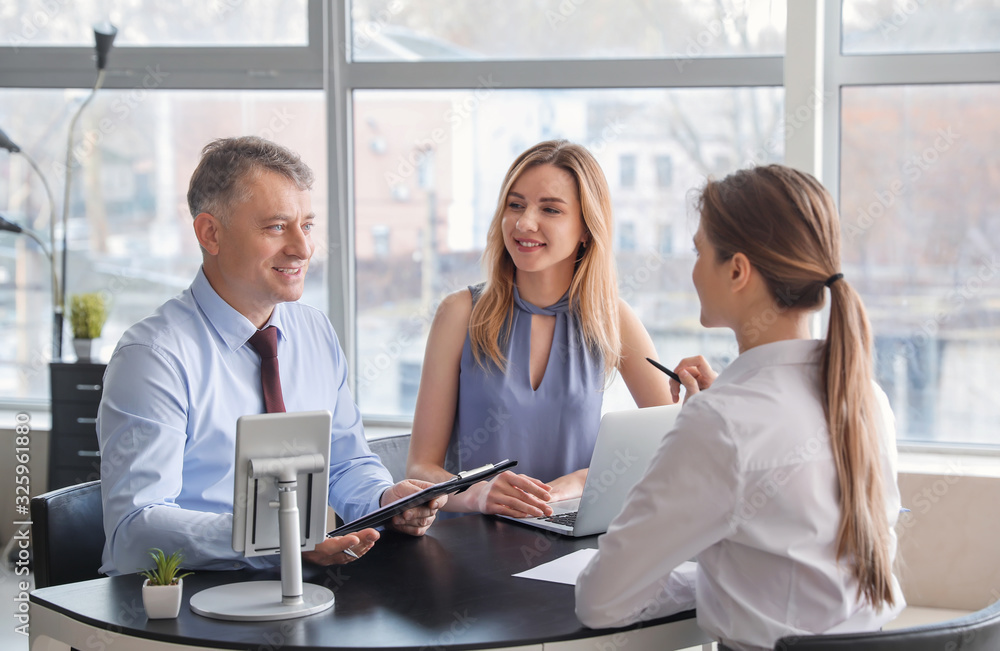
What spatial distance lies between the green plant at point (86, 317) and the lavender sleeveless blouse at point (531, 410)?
221 centimetres

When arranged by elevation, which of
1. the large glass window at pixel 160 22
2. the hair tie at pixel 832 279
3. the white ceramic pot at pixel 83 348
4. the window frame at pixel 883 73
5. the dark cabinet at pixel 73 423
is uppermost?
the large glass window at pixel 160 22

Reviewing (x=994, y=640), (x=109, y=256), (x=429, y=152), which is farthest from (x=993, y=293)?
(x=109, y=256)

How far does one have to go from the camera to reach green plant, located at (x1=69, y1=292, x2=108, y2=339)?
4.02 metres

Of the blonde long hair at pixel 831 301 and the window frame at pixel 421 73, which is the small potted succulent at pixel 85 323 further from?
the blonde long hair at pixel 831 301

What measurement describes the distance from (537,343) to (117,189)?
2852mm

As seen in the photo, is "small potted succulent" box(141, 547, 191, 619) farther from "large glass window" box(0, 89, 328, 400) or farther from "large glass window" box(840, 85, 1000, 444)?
"large glass window" box(840, 85, 1000, 444)

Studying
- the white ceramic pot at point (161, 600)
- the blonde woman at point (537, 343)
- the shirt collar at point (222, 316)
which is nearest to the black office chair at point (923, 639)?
the white ceramic pot at point (161, 600)

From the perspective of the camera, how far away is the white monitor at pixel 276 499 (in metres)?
1.48

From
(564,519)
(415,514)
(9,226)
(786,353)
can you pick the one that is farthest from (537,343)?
(9,226)

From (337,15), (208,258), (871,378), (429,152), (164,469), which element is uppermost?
(337,15)

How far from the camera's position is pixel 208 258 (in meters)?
2.10

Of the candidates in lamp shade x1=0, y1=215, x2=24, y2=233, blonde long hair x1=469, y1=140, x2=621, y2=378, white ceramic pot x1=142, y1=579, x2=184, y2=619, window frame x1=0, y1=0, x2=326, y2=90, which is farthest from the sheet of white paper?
lamp shade x1=0, y1=215, x2=24, y2=233

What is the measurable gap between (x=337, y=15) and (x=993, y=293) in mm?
3015

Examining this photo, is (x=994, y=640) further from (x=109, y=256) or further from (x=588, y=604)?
(x=109, y=256)
